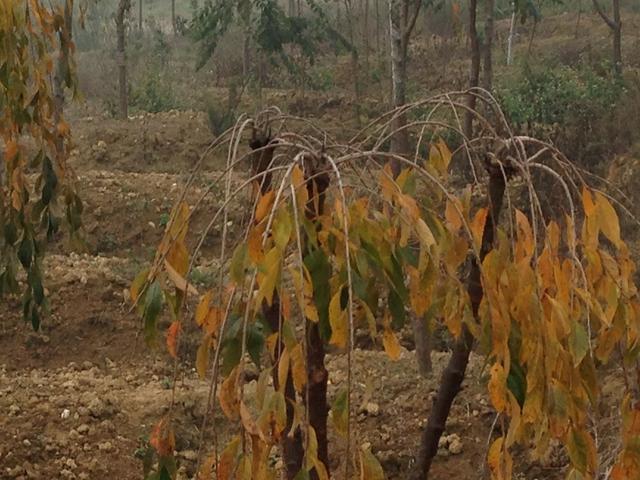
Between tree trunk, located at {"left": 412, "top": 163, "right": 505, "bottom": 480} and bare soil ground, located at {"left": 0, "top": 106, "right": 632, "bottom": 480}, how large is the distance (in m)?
0.15

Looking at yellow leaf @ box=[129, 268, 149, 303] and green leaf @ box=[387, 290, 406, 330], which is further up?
yellow leaf @ box=[129, 268, 149, 303]

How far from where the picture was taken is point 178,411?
370 cm

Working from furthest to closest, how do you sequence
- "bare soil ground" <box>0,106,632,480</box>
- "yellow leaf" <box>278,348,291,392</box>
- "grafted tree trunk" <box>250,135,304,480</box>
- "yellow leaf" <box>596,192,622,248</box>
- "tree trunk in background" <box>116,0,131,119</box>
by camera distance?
"tree trunk in background" <box>116,0,131,119</box> < "bare soil ground" <box>0,106,632,480</box> < "grafted tree trunk" <box>250,135,304,480</box> < "yellow leaf" <box>596,192,622,248</box> < "yellow leaf" <box>278,348,291,392</box>

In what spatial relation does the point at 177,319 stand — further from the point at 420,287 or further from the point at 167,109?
the point at 167,109

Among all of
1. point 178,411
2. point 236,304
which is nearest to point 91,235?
point 178,411

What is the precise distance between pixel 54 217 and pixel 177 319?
1.71m

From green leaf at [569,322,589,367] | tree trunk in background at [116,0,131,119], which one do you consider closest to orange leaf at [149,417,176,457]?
green leaf at [569,322,589,367]

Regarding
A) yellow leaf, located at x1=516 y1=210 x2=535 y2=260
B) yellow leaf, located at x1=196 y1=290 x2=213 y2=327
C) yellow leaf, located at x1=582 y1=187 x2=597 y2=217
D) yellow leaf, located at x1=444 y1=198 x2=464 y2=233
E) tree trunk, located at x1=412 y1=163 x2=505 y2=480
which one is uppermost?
yellow leaf, located at x1=582 y1=187 x2=597 y2=217

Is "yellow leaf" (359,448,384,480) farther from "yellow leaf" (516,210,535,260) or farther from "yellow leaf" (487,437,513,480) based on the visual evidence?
"yellow leaf" (516,210,535,260)

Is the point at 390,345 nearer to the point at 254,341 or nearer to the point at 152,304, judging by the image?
the point at 254,341

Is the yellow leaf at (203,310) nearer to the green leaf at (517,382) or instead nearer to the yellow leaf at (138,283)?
the yellow leaf at (138,283)

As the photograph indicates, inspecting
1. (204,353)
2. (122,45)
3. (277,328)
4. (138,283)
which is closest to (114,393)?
(277,328)

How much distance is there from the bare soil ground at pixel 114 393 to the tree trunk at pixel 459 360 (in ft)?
0.49

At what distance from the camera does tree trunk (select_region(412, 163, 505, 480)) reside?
1.64 m
